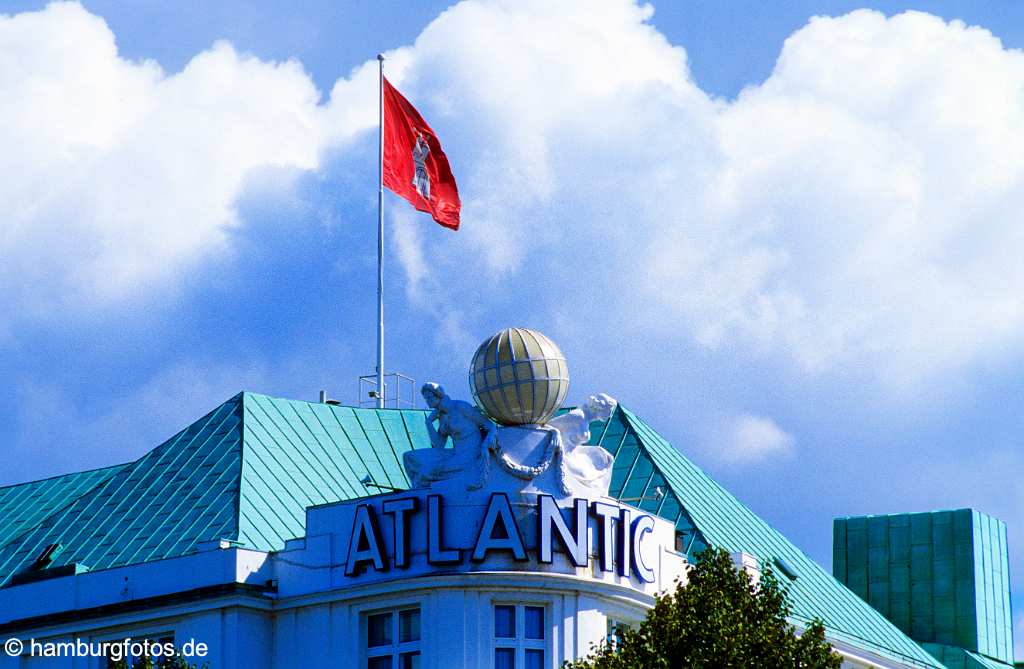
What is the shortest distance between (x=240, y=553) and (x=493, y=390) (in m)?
8.28

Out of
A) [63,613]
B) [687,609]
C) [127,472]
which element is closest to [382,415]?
[127,472]

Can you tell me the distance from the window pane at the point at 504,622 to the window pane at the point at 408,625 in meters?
2.20

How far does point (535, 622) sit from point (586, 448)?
5.18 metres

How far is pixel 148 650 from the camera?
6744 cm

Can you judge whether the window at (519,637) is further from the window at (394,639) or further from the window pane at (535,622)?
the window at (394,639)

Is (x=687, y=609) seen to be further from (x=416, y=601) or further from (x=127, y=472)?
(x=127, y=472)

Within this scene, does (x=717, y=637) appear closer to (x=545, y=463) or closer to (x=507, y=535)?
(x=507, y=535)

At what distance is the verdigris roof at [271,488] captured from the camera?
234 ft

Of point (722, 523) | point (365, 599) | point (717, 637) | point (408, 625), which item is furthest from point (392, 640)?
point (722, 523)

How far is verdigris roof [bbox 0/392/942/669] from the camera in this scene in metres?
71.3

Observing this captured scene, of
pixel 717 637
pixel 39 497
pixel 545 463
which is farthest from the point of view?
pixel 39 497

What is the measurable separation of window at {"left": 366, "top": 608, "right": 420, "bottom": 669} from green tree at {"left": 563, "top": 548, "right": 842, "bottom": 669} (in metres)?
5.97

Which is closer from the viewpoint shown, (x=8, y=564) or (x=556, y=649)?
(x=556, y=649)

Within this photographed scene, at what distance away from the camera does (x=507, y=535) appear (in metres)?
64.3
